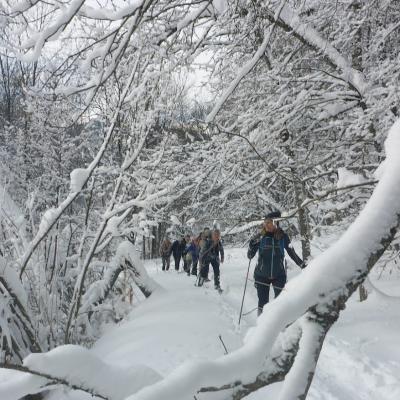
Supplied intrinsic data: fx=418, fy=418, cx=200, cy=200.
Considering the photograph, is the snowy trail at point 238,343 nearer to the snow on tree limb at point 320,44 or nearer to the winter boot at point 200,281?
the winter boot at point 200,281

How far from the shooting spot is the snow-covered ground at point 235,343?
4.08 meters

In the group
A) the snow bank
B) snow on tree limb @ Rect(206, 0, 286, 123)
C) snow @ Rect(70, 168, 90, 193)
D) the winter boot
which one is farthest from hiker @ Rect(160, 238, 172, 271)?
the snow bank

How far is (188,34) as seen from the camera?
3.57 metres

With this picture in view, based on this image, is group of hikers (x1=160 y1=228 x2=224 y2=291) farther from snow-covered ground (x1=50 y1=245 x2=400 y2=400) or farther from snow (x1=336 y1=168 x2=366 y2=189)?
snow (x1=336 y1=168 x2=366 y2=189)

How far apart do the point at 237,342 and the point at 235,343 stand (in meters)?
0.07

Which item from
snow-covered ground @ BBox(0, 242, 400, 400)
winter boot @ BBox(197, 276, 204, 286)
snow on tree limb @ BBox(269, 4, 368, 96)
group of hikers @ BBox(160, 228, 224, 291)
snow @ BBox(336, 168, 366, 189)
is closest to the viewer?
snow @ BBox(336, 168, 366, 189)

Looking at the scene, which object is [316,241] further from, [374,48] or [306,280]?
[306,280]

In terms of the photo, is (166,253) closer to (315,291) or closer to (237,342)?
(237,342)

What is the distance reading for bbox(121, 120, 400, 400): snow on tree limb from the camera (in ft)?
2.89

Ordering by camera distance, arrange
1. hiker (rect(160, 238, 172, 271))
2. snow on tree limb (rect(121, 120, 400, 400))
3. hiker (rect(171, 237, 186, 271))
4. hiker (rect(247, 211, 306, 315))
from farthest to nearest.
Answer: hiker (rect(160, 238, 172, 271)) < hiker (rect(171, 237, 186, 271)) < hiker (rect(247, 211, 306, 315)) < snow on tree limb (rect(121, 120, 400, 400))

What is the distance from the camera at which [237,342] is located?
510cm

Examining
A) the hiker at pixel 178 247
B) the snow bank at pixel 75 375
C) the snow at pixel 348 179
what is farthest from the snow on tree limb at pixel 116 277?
the hiker at pixel 178 247

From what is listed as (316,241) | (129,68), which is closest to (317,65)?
(316,241)

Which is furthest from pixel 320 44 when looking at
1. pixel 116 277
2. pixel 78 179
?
Result: pixel 116 277
